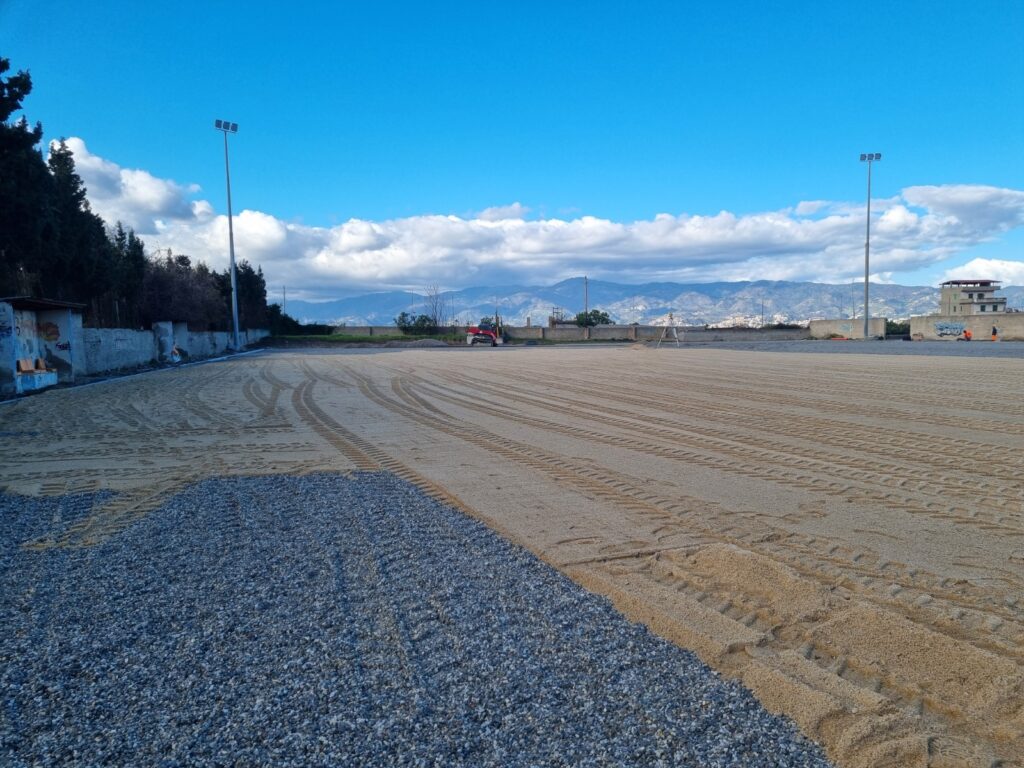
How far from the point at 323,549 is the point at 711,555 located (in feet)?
10.6

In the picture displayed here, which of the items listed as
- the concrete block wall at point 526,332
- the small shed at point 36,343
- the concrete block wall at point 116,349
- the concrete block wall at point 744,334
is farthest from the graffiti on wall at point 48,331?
the concrete block wall at point 526,332

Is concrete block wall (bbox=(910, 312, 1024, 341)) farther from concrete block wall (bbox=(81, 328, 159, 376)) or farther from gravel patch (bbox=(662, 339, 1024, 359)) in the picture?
concrete block wall (bbox=(81, 328, 159, 376))

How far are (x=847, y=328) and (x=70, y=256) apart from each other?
69.6 metres

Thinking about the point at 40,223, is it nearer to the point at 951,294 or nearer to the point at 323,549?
the point at 323,549

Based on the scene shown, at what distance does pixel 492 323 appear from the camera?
270 feet

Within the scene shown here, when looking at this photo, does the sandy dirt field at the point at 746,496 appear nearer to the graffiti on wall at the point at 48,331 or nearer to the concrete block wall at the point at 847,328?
the graffiti on wall at the point at 48,331

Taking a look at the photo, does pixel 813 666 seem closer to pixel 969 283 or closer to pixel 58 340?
pixel 58 340

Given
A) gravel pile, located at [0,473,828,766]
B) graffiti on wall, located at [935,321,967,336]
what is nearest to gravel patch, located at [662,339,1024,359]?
graffiti on wall, located at [935,321,967,336]

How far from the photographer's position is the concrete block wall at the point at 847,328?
69.9m

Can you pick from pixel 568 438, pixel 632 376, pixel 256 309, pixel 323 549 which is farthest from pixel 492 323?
pixel 323 549

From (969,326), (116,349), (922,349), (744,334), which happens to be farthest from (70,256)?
(969,326)

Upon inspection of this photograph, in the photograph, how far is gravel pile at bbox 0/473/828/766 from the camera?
125 inches

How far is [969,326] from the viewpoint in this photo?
64438mm

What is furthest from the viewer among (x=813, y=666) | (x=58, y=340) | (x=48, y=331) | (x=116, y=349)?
(x=116, y=349)
